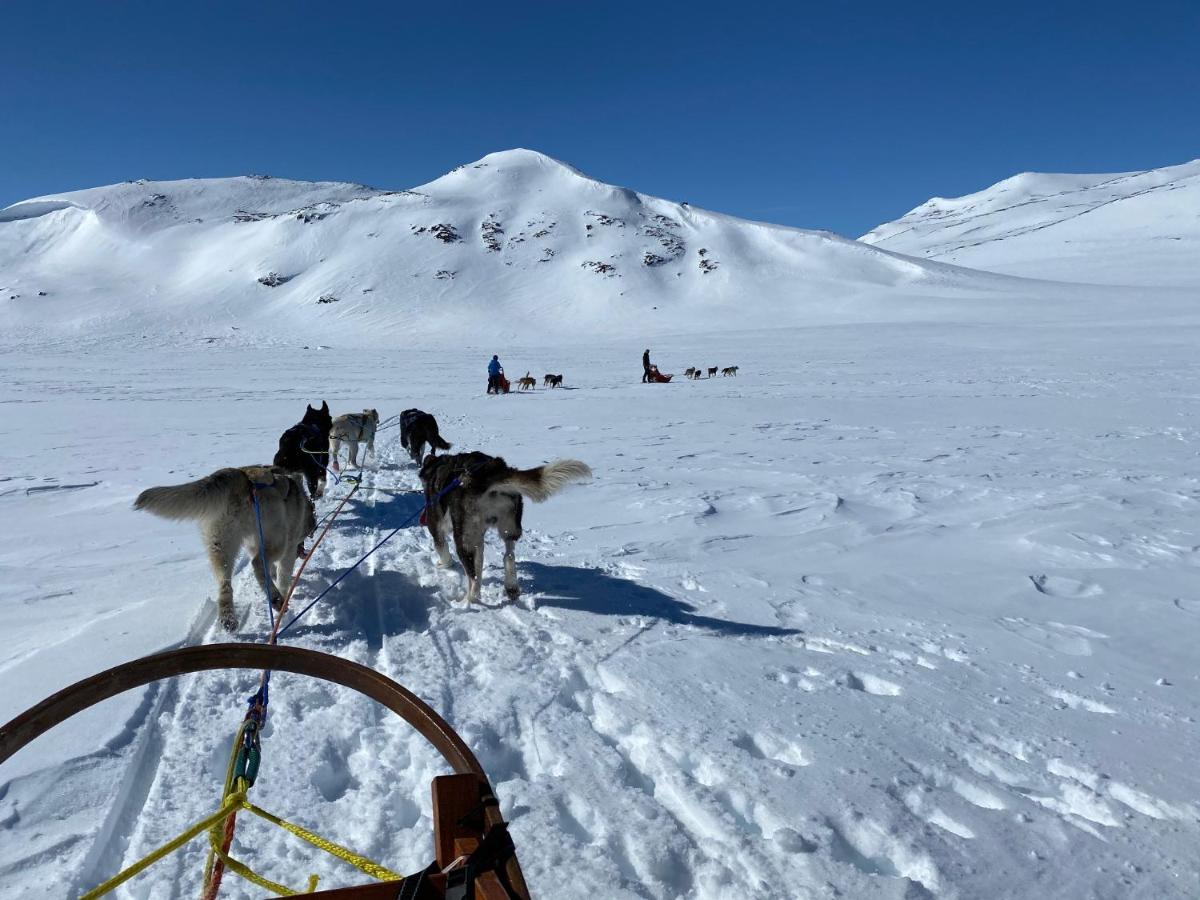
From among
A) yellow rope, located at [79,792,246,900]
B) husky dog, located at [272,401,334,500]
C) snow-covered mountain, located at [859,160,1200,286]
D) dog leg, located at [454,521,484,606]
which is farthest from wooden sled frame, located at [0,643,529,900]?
snow-covered mountain, located at [859,160,1200,286]

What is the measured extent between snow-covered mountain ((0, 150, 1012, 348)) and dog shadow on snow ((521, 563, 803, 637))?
51.6m

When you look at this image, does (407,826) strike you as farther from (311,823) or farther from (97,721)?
(97,721)

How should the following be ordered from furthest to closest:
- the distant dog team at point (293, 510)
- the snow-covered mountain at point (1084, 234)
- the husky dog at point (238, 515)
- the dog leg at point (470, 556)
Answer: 1. the snow-covered mountain at point (1084, 234)
2. the dog leg at point (470, 556)
3. the distant dog team at point (293, 510)
4. the husky dog at point (238, 515)

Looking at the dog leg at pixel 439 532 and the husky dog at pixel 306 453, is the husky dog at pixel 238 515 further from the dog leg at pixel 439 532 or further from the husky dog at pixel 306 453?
the husky dog at pixel 306 453

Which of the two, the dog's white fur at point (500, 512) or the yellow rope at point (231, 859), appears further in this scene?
the dog's white fur at point (500, 512)

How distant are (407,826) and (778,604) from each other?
273cm

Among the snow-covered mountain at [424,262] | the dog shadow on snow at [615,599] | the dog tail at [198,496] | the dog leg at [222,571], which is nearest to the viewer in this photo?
the dog tail at [198,496]

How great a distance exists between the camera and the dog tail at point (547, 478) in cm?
436

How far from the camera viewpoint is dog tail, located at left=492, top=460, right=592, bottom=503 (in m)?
4.36

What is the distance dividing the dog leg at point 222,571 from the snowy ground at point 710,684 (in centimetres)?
10

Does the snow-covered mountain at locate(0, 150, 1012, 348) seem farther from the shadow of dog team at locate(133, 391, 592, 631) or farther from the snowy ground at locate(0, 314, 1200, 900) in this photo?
the shadow of dog team at locate(133, 391, 592, 631)

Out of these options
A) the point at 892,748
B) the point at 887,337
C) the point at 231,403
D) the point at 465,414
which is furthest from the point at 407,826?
the point at 887,337

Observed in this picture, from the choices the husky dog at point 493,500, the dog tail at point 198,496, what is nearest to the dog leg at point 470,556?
the husky dog at point 493,500

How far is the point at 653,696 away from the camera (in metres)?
3.28
